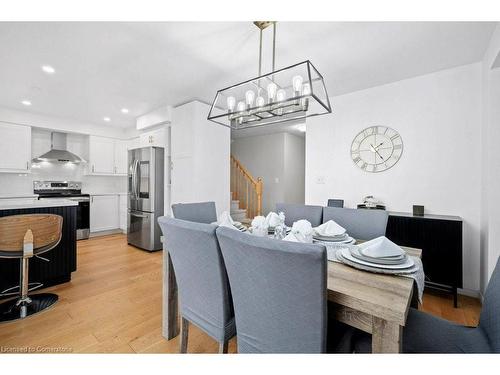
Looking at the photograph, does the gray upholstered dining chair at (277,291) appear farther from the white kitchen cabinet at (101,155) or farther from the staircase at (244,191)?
the white kitchen cabinet at (101,155)

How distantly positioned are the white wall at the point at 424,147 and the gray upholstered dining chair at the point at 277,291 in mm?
2561

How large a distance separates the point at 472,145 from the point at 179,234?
3017 millimetres

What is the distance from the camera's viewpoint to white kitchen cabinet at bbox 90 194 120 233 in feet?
15.9

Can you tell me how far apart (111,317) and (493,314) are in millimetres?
2482

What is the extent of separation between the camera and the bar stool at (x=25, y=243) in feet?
6.35

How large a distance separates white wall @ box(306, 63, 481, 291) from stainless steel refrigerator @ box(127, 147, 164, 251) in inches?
107

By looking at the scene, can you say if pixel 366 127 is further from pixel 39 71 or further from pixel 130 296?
pixel 39 71

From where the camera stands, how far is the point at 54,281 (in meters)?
2.61

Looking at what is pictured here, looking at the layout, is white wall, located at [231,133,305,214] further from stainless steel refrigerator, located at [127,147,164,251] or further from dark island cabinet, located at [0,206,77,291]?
dark island cabinet, located at [0,206,77,291]

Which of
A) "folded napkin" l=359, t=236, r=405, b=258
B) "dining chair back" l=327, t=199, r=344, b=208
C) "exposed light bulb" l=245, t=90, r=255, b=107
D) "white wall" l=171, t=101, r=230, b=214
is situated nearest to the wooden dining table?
"folded napkin" l=359, t=236, r=405, b=258

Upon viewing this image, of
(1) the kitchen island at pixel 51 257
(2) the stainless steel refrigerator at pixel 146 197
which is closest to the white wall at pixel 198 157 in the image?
(2) the stainless steel refrigerator at pixel 146 197
